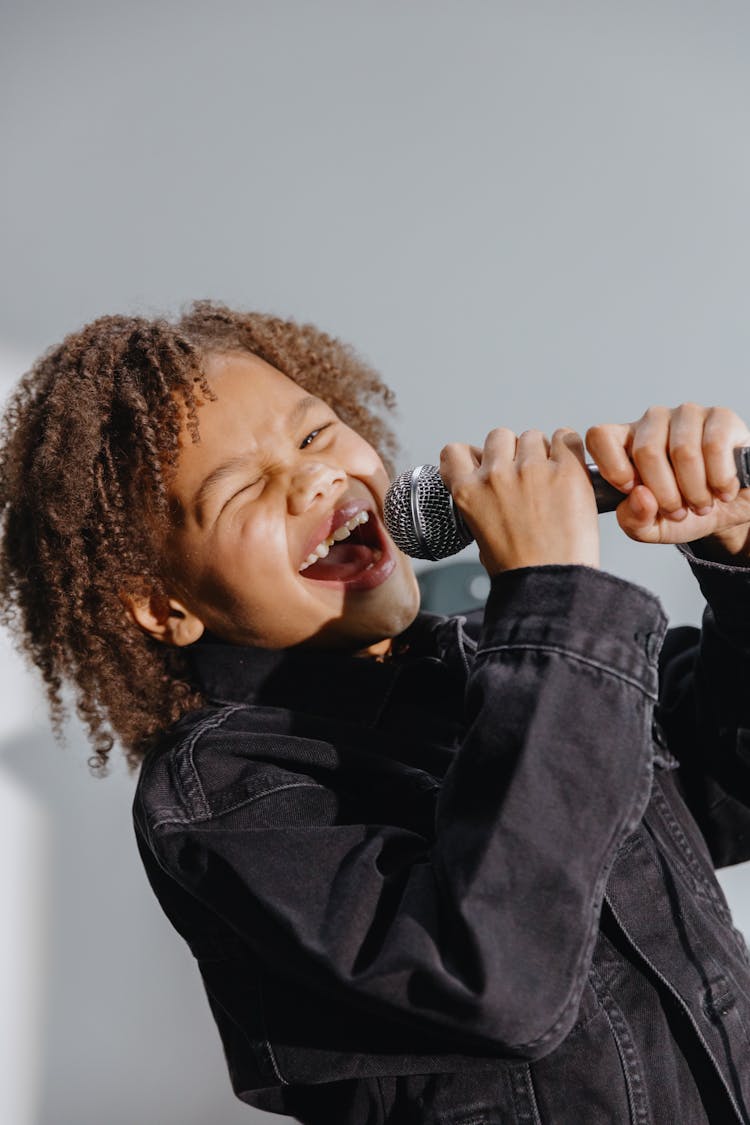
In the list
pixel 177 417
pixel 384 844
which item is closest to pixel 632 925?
pixel 384 844

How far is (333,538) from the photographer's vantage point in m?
0.96

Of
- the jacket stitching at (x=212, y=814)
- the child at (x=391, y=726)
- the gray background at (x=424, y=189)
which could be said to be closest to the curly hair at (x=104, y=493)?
the child at (x=391, y=726)

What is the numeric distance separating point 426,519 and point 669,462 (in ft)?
0.57

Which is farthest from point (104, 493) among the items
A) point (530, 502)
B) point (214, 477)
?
point (530, 502)

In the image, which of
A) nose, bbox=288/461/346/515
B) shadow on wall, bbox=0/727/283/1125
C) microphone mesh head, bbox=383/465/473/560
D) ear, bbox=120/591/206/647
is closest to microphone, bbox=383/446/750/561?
microphone mesh head, bbox=383/465/473/560

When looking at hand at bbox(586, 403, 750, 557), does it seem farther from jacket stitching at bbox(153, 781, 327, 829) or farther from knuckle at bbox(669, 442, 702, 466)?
jacket stitching at bbox(153, 781, 327, 829)

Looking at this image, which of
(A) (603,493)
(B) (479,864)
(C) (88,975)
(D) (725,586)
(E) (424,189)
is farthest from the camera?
(E) (424,189)

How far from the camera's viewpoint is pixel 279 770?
2.67ft

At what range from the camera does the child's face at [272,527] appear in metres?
0.93

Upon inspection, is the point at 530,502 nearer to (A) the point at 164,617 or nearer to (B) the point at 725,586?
(B) the point at 725,586

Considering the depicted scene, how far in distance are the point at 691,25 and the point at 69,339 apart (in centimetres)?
99

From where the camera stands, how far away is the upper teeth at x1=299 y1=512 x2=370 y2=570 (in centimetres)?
94

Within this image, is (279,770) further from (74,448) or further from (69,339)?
(69,339)

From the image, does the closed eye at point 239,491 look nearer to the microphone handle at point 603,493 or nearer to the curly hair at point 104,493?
the curly hair at point 104,493
